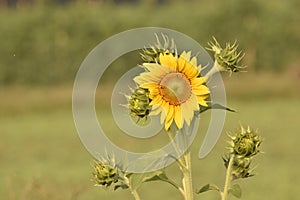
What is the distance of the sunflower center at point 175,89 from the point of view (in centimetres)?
189

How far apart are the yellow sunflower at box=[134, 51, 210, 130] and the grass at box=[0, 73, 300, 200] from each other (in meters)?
2.82

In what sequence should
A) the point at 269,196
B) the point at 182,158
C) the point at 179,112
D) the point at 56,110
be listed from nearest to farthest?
the point at 179,112
the point at 182,158
the point at 269,196
the point at 56,110

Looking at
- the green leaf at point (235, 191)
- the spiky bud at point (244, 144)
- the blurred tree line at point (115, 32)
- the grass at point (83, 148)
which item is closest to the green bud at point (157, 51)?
the spiky bud at point (244, 144)

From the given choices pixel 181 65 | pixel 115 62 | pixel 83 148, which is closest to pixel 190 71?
pixel 181 65

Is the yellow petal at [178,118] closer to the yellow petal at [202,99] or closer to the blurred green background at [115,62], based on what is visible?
the yellow petal at [202,99]

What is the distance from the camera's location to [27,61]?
60.6 feet

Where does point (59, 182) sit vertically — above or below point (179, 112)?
above

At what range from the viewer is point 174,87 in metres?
1.89

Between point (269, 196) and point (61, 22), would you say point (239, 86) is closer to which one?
point (61, 22)

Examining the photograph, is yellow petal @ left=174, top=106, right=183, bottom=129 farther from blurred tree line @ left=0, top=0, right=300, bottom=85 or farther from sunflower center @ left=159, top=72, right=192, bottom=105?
blurred tree line @ left=0, top=0, right=300, bottom=85

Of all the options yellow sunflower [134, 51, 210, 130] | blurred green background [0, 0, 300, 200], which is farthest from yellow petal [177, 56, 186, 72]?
blurred green background [0, 0, 300, 200]

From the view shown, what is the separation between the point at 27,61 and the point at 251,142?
55.1ft

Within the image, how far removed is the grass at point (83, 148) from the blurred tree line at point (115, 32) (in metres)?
0.73

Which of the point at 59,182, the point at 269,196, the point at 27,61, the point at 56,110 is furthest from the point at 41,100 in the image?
the point at 269,196
